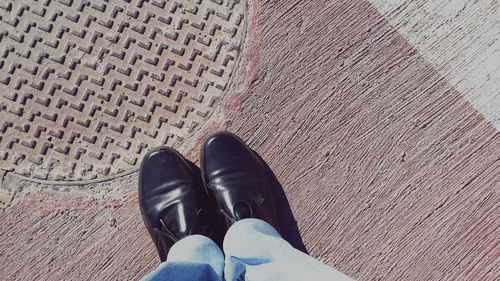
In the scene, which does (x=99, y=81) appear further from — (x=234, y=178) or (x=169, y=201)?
(x=234, y=178)

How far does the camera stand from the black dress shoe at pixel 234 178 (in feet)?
8.47

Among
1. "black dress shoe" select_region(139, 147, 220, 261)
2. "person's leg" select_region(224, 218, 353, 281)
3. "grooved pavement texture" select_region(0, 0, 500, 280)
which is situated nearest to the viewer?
"person's leg" select_region(224, 218, 353, 281)

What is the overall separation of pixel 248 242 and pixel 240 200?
0.88ft

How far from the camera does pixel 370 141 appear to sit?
8.78 feet

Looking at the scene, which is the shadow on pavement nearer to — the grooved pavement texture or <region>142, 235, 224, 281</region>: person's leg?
the grooved pavement texture

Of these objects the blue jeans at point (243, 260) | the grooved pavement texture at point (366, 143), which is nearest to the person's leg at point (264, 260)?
the blue jeans at point (243, 260)

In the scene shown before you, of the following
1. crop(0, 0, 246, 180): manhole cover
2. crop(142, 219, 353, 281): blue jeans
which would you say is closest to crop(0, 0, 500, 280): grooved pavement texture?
crop(0, 0, 246, 180): manhole cover

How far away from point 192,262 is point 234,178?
0.47 m

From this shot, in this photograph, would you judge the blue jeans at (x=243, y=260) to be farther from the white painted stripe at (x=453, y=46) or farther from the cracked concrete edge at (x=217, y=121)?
the white painted stripe at (x=453, y=46)

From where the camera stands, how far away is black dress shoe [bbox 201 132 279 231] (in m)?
2.58

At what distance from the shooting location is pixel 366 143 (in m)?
2.67

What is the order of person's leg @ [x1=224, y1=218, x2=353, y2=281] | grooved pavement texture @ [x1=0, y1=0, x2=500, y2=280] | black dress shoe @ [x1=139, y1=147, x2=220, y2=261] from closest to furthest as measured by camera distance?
person's leg @ [x1=224, y1=218, x2=353, y2=281]
black dress shoe @ [x1=139, y1=147, x2=220, y2=261]
grooved pavement texture @ [x1=0, y1=0, x2=500, y2=280]

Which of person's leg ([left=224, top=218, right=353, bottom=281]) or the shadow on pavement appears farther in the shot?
the shadow on pavement

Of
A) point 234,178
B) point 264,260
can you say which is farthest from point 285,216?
point 264,260
